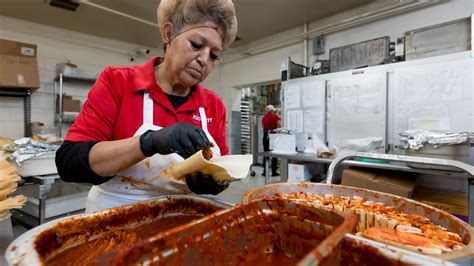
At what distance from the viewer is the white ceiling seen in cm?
370

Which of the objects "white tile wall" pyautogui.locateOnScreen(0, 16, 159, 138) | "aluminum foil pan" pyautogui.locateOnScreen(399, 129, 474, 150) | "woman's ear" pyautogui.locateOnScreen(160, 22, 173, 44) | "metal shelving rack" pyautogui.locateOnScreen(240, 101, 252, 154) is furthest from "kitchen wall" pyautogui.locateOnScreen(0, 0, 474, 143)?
"woman's ear" pyautogui.locateOnScreen(160, 22, 173, 44)

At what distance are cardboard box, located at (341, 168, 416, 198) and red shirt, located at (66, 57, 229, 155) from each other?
1.67 metres

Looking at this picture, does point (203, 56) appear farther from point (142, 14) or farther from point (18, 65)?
point (18, 65)

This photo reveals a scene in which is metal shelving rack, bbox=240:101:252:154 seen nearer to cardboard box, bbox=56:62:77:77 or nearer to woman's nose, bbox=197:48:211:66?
cardboard box, bbox=56:62:77:77

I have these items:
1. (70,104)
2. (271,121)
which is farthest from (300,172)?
(70,104)

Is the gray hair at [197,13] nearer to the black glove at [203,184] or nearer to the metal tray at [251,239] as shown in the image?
the black glove at [203,184]

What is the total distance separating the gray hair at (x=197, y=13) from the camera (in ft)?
3.14

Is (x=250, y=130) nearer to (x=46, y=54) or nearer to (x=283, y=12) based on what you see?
(x=283, y=12)

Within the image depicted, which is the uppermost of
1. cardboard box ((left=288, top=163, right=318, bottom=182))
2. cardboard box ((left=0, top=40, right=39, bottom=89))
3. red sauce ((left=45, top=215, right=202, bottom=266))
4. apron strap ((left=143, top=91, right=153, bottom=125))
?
cardboard box ((left=0, top=40, right=39, bottom=89))

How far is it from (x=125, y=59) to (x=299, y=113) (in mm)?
3916

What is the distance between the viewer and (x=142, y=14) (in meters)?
4.09

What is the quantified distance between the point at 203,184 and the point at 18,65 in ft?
13.8

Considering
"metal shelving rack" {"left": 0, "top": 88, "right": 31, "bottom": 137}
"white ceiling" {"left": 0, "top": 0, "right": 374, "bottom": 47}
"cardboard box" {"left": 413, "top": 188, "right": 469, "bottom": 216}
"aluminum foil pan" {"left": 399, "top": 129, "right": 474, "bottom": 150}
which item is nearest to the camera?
"aluminum foil pan" {"left": 399, "top": 129, "right": 474, "bottom": 150}

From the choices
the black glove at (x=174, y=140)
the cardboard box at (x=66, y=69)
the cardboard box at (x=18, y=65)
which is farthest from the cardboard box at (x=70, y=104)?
the black glove at (x=174, y=140)
